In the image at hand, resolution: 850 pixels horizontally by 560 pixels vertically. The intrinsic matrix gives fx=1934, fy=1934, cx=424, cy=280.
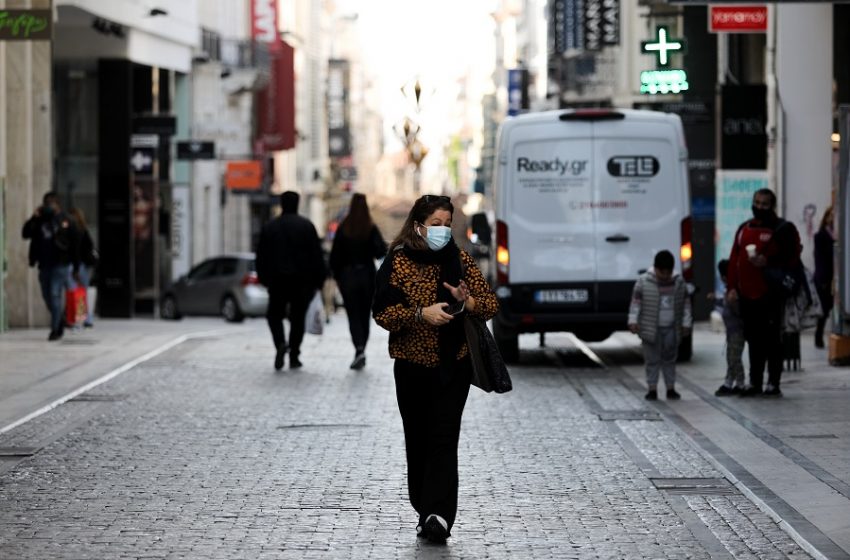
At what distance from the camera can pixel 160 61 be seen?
4019 cm

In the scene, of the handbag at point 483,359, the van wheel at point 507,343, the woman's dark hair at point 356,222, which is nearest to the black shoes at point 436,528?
the handbag at point 483,359

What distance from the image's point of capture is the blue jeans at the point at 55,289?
24.5m

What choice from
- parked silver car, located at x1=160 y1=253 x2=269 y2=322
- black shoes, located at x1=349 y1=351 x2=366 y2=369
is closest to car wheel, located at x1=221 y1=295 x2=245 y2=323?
parked silver car, located at x1=160 y1=253 x2=269 y2=322

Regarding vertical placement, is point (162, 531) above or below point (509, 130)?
below

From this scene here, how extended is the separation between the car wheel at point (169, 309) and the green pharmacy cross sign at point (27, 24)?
1918cm

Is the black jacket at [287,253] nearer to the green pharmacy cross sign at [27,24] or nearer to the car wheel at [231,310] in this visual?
the green pharmacy cross sign at [27,24]

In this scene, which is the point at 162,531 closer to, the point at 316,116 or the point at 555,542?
the point at 555,542

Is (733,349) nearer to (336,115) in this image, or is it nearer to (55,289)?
(55,289)

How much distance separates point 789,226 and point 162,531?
830 centimetres

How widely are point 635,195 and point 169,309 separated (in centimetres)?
2121

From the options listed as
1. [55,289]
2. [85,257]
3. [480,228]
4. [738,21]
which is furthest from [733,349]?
[85,257]

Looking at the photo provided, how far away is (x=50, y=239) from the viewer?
24703mm

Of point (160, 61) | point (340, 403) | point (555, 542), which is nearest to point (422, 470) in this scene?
point (555, 542)

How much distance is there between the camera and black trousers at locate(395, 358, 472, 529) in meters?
8.95
